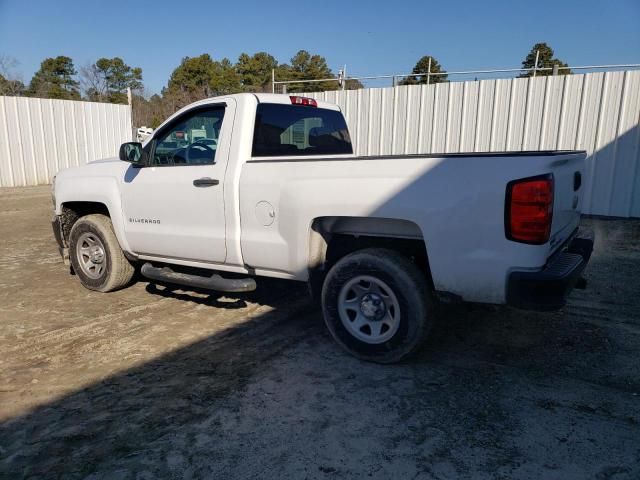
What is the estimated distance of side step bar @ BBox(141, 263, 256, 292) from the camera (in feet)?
13.5

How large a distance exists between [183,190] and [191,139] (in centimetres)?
56

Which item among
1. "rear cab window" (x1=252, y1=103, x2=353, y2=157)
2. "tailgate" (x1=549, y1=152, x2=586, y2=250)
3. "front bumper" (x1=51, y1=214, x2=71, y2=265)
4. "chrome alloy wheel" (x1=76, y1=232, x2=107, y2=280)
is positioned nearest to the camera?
Answer: "tailgate" (x1=549, y1=152, x2=586, y2=250)

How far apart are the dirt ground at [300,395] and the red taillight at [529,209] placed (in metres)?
1.08

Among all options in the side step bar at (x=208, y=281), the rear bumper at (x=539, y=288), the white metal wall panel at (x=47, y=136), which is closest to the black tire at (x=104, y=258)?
the side step bar at (x=208, y=281)

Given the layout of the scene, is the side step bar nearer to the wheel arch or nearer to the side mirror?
the wheel arch

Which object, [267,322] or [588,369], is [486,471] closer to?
[588,369]

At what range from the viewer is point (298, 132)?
462 cm

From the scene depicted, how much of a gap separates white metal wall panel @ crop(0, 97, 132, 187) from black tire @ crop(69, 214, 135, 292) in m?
12.3

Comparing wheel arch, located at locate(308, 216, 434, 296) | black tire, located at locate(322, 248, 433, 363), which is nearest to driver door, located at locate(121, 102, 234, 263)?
wheel arch, located at locate(308, 216, 434, 296)

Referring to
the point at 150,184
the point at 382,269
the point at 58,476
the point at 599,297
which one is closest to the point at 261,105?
the point at 150,184

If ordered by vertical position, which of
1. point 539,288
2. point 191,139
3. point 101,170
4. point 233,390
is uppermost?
point 191,139

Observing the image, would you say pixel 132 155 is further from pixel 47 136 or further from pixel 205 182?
pixel 47 136

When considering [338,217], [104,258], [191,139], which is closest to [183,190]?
[191,139]

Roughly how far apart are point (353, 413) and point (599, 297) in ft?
11.5
